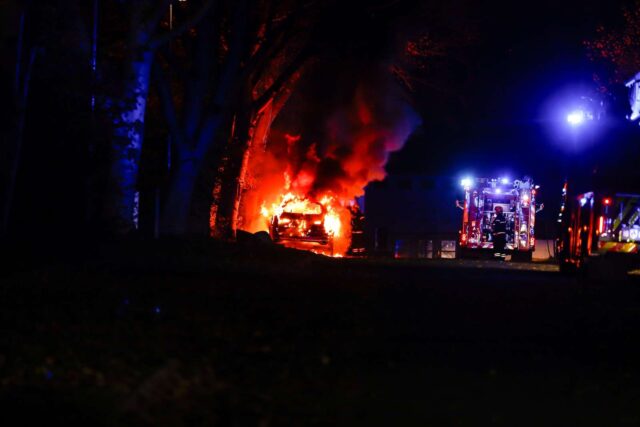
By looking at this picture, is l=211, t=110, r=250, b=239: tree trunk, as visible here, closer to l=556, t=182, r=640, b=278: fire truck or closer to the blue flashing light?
the blue flashing light

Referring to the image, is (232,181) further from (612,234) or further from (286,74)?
(612,234)

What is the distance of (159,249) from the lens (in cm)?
1894

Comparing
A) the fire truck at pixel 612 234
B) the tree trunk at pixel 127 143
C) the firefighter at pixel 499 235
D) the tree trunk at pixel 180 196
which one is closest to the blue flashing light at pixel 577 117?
the firefighter at pixel 499 235

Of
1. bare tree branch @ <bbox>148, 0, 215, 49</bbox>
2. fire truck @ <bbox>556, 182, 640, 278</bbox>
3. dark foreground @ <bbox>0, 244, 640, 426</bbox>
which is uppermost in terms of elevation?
bare tree branch @ <bbox>148, 0, 215, 49</bbox>

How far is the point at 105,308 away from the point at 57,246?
683cm

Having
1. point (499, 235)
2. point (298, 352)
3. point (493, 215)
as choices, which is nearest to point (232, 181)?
point (499, 235)

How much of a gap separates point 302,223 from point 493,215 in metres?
7.75

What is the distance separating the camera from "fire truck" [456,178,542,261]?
3266 centimetres

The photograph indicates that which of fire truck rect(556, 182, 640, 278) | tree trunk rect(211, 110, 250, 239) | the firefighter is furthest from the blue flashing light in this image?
tree trunk rect(211, 110, 250, 239)

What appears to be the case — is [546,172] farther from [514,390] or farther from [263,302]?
[514,390]

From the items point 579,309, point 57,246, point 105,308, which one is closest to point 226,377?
point 105,308

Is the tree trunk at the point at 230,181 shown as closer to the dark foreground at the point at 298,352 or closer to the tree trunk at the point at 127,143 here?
the tree trunk at the point at 127,143

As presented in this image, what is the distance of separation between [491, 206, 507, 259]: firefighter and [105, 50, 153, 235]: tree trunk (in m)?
15.4

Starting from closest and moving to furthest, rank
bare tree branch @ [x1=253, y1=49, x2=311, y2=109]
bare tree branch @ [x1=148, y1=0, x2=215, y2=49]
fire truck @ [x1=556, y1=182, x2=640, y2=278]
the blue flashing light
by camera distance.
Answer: bare tree branch @ [x1=148, y1=0, x2=215, y2=49], fire truck @ [x1=556, y1=182, x2=640, y2=278], bare tree branch @ [x1=253, y1=49, x2=311, y2=109], the blue flashing light
